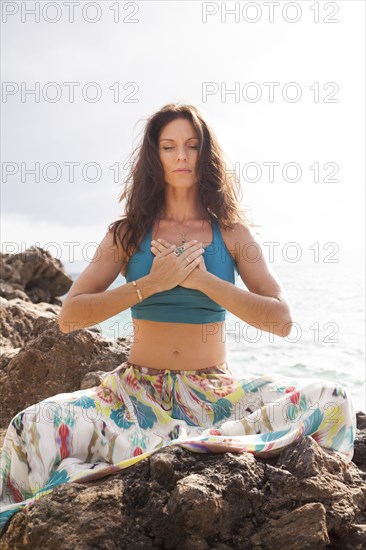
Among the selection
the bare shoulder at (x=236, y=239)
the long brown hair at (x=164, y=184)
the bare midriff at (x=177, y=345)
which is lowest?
the bare midriff at (x=177, y=345)

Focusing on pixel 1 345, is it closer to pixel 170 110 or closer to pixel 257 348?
pixel 170 110

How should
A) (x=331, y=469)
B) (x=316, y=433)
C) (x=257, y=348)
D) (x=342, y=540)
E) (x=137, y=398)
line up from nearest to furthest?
1. (x=342, y=540)
2. (x=331, y=469)
3. (x=316, y=433)
4. (x=137, y=398)
5. (x=257, y=348)

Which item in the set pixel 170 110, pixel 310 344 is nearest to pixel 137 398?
pixel 170 110

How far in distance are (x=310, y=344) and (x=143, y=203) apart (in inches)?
785

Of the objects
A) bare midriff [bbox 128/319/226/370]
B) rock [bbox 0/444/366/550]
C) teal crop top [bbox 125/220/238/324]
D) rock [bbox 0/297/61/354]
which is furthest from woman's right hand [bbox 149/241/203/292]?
rock [bbox 0/297/61/354]

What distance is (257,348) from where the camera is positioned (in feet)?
71.1

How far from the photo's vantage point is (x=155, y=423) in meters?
3.08

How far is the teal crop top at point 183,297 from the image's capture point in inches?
133

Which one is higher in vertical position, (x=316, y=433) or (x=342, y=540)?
(x=316, y=433)

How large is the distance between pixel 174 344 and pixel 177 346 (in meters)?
0.02

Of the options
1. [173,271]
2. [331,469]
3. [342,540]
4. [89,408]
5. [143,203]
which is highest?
[143,203]

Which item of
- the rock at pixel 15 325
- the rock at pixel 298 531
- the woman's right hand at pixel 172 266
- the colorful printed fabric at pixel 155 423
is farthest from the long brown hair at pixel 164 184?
the rock at pixel 15 325

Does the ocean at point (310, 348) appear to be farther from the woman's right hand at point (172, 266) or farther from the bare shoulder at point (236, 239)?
the woman's right hand at point (172, 266)

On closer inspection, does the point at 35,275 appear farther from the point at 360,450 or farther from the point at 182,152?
the point at 360,450
